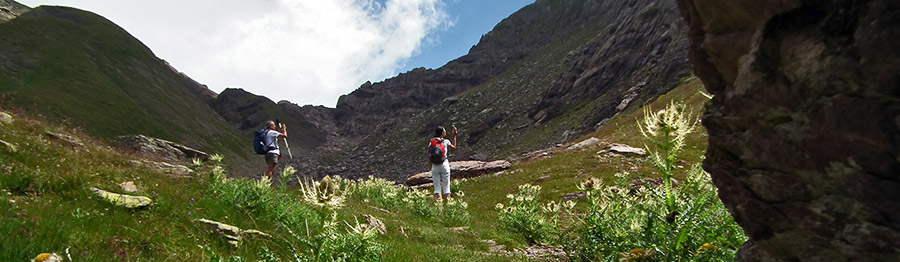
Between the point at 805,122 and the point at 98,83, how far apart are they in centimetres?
15927

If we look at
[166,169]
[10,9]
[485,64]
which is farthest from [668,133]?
[10,9]

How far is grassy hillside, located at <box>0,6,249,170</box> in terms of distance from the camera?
317 feet

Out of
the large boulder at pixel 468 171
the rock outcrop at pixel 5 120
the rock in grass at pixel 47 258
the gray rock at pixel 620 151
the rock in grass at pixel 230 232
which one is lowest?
the large boulder at pixel 468 171

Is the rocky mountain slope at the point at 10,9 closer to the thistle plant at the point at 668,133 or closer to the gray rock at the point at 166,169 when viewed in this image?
the gray rock at the point at 166,169

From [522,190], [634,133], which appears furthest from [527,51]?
[522,190]

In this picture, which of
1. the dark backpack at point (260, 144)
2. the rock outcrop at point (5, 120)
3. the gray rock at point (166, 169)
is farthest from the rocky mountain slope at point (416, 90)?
the dark backpack at point (260, 144)

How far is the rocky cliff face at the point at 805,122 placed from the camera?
2148 mm

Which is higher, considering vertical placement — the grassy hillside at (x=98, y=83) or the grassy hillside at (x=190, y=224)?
the grassy hillside at (x=98, y=83)

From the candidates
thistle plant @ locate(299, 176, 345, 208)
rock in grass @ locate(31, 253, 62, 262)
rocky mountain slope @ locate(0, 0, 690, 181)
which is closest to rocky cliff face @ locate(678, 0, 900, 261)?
thistle plant @ locate(299, 176, 345, 208)

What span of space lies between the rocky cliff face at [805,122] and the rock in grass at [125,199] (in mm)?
7050

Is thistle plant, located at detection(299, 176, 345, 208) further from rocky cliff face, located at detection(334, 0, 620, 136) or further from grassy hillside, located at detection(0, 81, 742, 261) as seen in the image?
rocky cliff face, located at detection(334, 0, 620, 136)

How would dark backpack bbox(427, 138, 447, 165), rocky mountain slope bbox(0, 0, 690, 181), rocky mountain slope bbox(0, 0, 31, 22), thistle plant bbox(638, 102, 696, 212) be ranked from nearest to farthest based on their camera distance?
thistle plant bbox(638, 102, 696, 212) → dark backpack bbox(427, 138, 447, 165) → rocky mountain slope bbox(0, 0, 690, 181) → rocky mountain slope bbox(0, 0, 31, 22)

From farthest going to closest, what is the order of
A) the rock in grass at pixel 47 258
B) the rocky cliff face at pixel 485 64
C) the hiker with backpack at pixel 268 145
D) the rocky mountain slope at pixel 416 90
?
the rocky cliff face at pixel 485 64 → the rocky mountain slope at pixel 416 90 → the hiker with backpack at pixel 268 145 → the rock in grass at pixel 47 258

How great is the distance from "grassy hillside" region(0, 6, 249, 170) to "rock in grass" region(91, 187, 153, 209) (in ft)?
334
